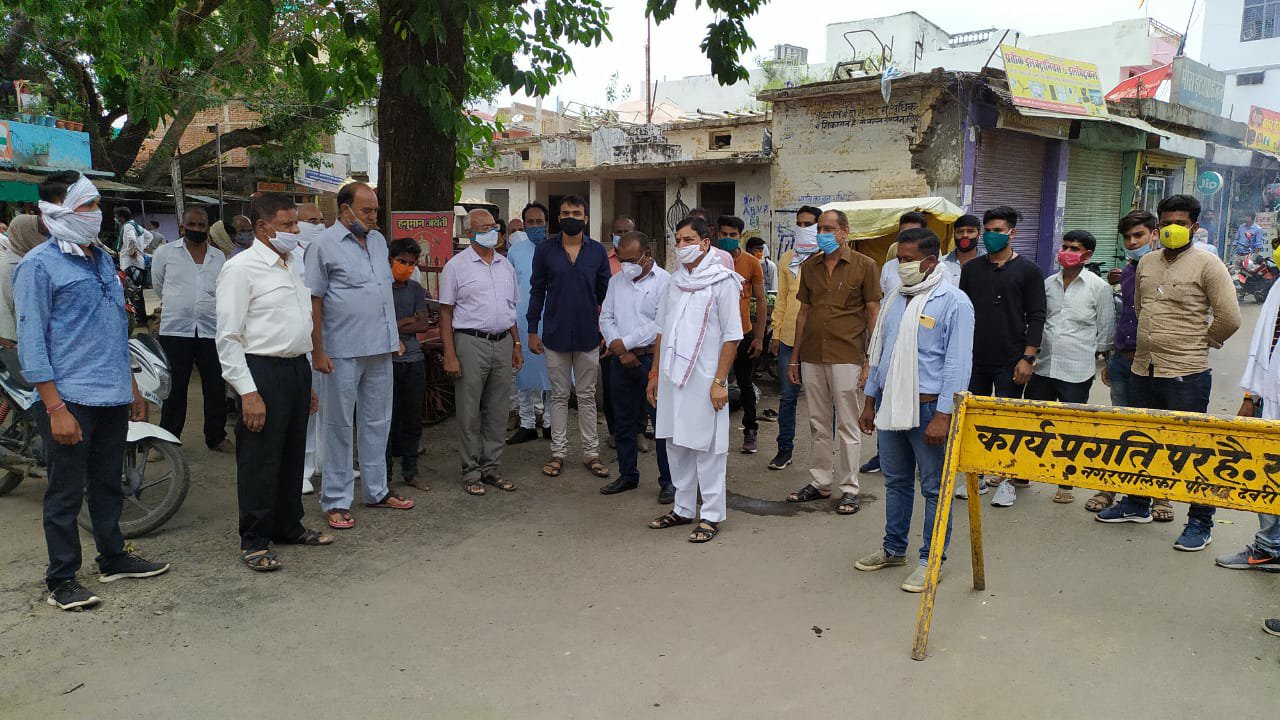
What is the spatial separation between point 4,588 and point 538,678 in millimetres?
2781

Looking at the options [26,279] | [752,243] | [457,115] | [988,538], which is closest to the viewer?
[26,279]

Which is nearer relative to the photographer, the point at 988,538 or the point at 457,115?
the point at 988,538

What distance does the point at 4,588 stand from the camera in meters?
4.12

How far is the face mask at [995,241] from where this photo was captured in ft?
18.6

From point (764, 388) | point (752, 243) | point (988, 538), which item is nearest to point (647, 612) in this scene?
point (988, 538)

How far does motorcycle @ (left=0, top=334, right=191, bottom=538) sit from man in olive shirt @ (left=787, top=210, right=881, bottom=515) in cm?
387

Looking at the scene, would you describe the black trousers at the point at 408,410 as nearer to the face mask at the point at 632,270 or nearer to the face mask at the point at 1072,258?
the face mask at the point at 632,270

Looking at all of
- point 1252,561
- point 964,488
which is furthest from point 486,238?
point 1252,561

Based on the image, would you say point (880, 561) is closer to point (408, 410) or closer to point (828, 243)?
point (828, 243)

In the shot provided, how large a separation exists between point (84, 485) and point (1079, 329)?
5.74 meters

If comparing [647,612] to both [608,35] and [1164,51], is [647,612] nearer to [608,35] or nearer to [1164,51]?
[608,35]

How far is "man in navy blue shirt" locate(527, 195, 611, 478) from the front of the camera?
632 cm

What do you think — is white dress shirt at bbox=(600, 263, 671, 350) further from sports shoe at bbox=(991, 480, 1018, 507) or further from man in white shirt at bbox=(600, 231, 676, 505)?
sports shoe at bbox=(991, 480, 1018, 507)

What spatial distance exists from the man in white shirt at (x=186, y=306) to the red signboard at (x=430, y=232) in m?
1.42
